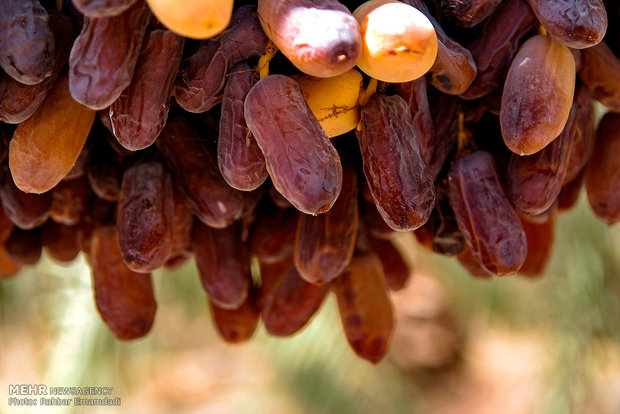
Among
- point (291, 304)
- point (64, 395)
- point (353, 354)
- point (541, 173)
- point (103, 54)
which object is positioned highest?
point (103, 54)

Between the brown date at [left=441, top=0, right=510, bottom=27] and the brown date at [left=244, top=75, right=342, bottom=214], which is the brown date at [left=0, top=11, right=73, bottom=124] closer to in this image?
the brown date at [left=244, top=75, right=342, bottom=214]

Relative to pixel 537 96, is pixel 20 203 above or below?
below

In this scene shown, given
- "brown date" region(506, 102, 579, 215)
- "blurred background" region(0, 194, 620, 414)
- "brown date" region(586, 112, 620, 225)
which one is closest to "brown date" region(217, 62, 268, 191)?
"brown date" region(506, 102, 579, 215)

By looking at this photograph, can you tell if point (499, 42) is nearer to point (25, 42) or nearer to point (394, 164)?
point (394, 164)

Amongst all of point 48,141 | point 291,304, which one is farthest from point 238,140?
point 291,304

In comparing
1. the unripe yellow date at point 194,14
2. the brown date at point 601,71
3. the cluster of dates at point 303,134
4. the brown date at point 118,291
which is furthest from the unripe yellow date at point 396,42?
the brown date at point 118,291

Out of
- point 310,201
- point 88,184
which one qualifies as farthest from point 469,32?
point 88,184

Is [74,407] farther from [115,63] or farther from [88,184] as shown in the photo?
[115,63]
